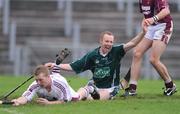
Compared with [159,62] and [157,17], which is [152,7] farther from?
[159,62]

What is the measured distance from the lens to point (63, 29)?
91.2 ft

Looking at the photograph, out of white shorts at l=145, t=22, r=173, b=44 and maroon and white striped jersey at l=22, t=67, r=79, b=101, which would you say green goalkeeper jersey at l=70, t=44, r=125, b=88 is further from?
maroon and white striped jersey at l=22, t=67, r=79, b=101

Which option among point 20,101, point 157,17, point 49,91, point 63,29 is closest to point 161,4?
point 157,17

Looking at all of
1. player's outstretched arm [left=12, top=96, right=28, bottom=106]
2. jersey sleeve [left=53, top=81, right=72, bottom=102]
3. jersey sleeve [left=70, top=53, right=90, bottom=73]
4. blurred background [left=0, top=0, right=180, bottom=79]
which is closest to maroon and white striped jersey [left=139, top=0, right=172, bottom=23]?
jersey sleeve [left=70, top=53, right=90, bottom=73]

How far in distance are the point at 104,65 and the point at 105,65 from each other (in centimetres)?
2

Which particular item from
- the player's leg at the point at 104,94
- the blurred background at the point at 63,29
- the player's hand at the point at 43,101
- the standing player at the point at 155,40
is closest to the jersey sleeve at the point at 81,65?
the player's leg at the point at 104,94

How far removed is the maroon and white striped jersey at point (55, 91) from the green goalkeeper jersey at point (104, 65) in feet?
3.05

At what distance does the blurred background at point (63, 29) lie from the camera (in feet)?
85.6

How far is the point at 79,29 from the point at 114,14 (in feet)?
6.10

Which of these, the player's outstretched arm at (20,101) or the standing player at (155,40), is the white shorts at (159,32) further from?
the player's outstretched arm at (20,101)

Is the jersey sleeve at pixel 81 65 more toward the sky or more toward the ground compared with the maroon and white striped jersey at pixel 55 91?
more toward the sky

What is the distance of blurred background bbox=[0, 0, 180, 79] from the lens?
85.6 ft

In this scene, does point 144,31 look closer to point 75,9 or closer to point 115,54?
point 115,54

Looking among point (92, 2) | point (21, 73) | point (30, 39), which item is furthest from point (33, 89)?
point (92, 2)
